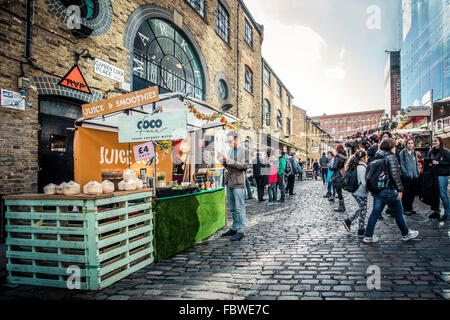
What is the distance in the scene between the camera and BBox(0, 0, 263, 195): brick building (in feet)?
16.6

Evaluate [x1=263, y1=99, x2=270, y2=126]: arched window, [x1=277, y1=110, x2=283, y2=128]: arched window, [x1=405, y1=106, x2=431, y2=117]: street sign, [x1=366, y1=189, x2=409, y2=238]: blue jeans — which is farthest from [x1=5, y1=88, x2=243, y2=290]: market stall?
[x1=277, y1=110, x2=283, y2=128]: arched window

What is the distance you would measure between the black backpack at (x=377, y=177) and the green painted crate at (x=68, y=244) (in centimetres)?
363

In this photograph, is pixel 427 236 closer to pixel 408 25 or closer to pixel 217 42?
pixel 217 42

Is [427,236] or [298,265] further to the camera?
[427,236]

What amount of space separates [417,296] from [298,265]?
4.24 feet

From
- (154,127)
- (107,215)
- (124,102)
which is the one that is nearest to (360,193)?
(154,127)

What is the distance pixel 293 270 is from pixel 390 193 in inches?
81.2

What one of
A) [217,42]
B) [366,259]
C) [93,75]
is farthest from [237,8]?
[366,259]

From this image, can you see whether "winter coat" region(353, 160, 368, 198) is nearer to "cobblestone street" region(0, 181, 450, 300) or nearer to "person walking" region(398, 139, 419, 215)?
"cobblestone street" region(0, 181, 450, 300)

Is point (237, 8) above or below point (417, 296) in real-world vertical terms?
above

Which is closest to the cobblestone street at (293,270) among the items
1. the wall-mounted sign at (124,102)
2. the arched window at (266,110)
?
the wall-mounted sign at (124,102)

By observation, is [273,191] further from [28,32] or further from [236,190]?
[28,32]

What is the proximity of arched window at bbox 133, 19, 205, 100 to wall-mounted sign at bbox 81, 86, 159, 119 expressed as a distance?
13.6 ft

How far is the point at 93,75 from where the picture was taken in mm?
6621
